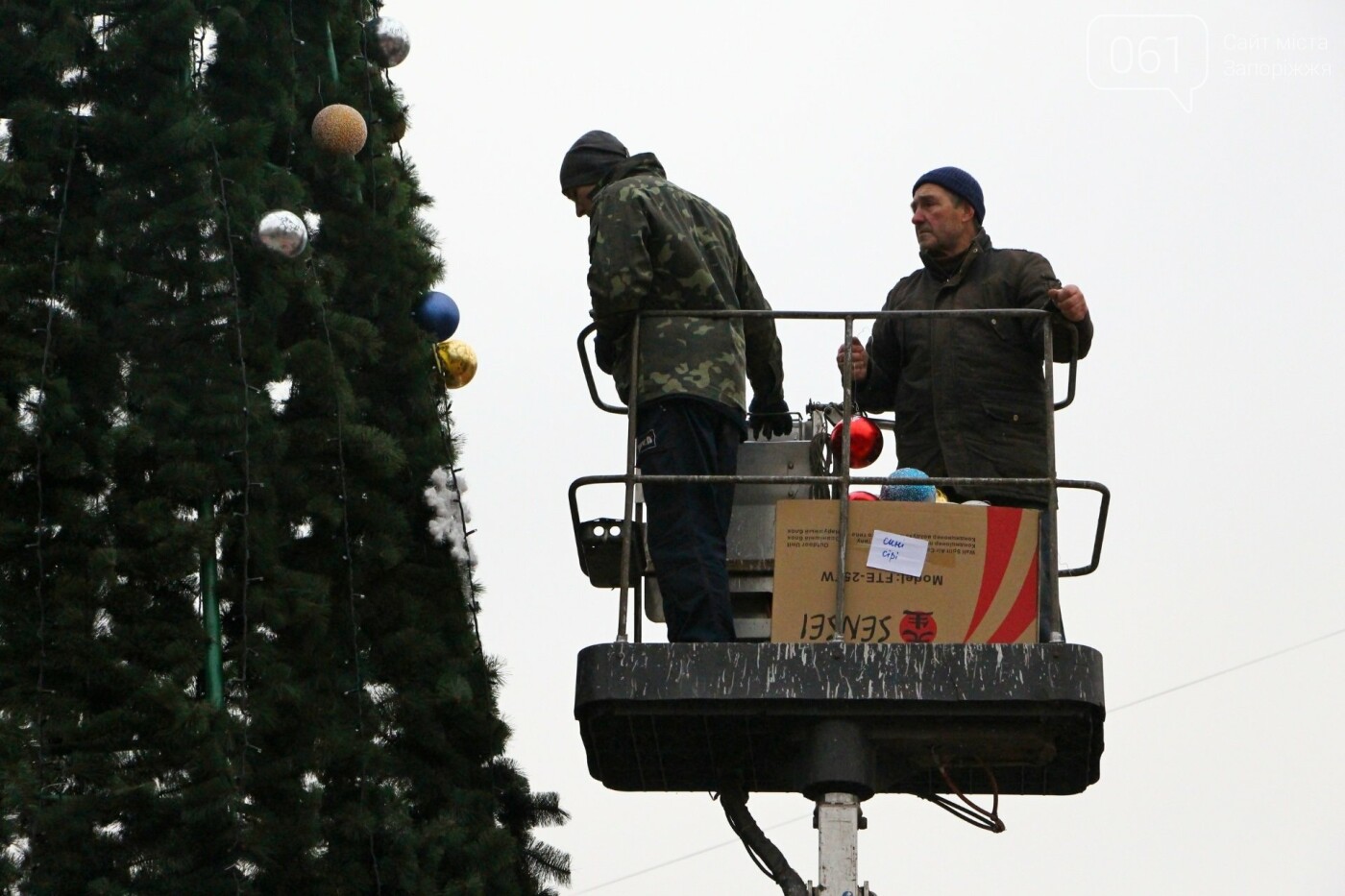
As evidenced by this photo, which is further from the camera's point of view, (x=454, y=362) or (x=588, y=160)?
(x=454, y=362)

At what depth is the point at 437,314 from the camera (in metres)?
9.97

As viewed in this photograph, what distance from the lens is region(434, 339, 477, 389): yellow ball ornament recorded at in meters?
10.1

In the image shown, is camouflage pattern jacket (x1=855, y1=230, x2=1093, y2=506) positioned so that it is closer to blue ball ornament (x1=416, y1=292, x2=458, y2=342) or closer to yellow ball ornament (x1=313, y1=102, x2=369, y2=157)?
blue ball ornament (x1=416, y1=292, x2=458, y2=342)

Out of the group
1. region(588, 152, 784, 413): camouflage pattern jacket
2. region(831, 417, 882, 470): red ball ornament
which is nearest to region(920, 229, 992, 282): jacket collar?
region(831, 417, 882, 470): red ball ornament

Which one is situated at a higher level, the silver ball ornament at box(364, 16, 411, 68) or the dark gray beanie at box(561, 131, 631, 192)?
the silver ball ornament at box(364, 16, 411, 68)

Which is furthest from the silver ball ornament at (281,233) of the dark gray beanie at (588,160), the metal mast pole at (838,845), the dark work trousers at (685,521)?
the metal mast pole at (838,845)

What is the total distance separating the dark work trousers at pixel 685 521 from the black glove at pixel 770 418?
2.19 ft

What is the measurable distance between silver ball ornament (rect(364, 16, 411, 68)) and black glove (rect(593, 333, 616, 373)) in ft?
7.16

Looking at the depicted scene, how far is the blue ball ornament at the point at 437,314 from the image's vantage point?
9.96 meters

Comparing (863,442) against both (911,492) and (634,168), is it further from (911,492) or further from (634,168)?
(634,168)

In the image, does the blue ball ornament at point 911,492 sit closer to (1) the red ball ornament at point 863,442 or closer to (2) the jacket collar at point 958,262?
(1) the red ball ornament at point 863,442

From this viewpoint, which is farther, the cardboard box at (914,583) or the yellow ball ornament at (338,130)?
the yellow ball ornament at (338,130)

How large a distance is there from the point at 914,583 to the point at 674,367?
42.9 inches

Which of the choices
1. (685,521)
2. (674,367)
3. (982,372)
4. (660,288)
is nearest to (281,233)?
(660,288)
